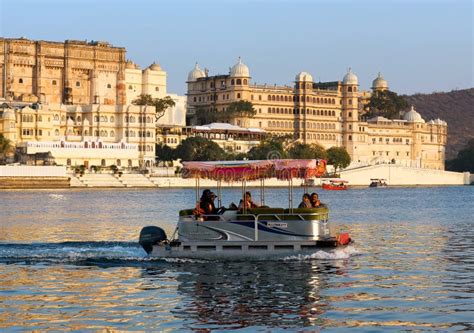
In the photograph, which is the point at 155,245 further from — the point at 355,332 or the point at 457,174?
the point at 457,174

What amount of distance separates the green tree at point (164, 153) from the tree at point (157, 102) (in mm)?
5627

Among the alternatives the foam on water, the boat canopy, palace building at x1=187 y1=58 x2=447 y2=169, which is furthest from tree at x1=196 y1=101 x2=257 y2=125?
the foam on water

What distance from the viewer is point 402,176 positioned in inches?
5271

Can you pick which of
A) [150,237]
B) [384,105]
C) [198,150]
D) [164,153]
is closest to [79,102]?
[164,153]

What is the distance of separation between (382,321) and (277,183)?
310 feet

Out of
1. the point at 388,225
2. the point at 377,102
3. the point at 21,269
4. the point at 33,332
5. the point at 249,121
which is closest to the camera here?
the point at 33,332

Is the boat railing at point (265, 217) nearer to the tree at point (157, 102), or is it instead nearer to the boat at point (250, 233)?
the boat at point (250, 233)

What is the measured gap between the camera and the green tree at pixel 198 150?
378 feet

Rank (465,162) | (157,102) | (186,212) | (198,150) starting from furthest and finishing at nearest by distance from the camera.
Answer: (465,162) → (157,102) → (198,150) → (186,212)

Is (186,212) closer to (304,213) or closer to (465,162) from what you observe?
(304,213)

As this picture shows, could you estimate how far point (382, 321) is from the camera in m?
18.6

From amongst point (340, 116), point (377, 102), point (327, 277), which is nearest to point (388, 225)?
point (327, 277)

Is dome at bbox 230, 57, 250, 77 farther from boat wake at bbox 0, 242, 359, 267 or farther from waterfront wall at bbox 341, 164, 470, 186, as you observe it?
boat wake at bbox 0, 242, 359, 267

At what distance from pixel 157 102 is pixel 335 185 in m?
26.4
